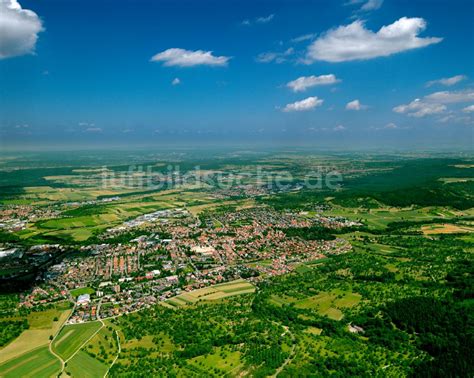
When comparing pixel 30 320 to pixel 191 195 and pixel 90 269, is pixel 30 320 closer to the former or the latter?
pixel 90 269

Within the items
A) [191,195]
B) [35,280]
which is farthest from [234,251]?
[191,195]

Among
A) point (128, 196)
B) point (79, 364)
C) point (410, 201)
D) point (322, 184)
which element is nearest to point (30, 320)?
point (79, 364)

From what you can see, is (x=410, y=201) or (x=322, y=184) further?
(x=322, y=184)

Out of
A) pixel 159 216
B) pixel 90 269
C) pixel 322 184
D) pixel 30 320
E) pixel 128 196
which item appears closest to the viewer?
pixel 30 320

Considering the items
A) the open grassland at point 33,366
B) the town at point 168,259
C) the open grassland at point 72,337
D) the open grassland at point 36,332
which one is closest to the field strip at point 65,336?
the open grassland at point 72,337

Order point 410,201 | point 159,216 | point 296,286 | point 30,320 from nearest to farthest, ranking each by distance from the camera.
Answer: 1. point 30,320
2. point 296,286
3. point 159,216
4. point 410,201

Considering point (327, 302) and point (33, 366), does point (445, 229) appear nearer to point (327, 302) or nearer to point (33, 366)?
point (327, 302)
